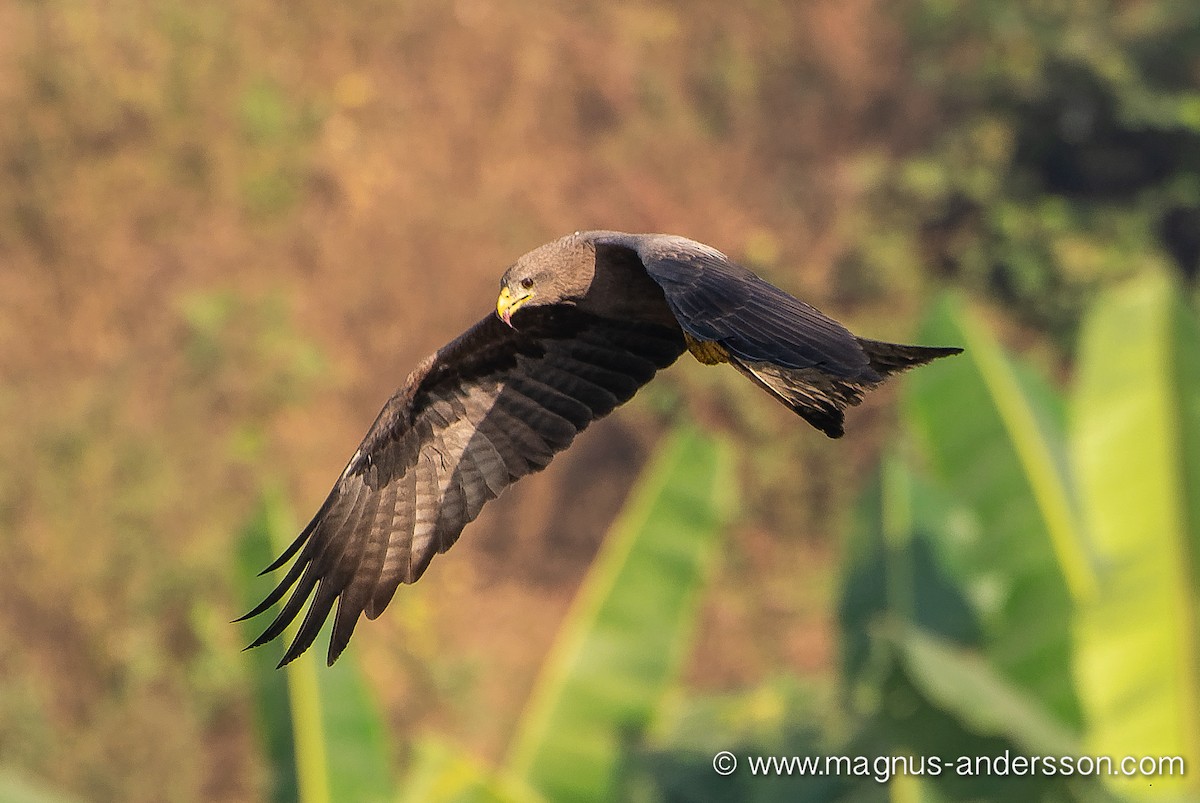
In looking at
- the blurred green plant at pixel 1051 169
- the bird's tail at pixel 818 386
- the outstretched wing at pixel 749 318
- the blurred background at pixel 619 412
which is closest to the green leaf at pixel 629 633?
the blurred background at pixel 619 412

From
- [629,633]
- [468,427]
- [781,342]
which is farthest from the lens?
[629,633]

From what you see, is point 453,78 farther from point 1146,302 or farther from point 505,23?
point 1146,302

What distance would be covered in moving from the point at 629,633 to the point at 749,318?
169 inches

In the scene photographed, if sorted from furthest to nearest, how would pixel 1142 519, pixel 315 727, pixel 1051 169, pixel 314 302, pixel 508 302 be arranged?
pixel 1051 169, pixel 314 302, pixel 1142 519, pixel 315 727, pixel 508 302

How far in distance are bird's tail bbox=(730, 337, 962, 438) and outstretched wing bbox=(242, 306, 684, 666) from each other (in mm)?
1384

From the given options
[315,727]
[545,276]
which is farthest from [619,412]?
[545,276]

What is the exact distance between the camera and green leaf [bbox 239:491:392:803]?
703 cm

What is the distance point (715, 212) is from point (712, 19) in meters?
2.54

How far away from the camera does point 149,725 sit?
1152cm

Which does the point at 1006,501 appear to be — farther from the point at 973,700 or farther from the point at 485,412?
the point at 485,412

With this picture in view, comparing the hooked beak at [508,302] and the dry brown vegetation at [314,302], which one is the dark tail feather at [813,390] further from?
the dry brown vegetation at [314,302]

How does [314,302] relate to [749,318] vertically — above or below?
above

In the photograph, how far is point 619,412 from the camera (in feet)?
50.3

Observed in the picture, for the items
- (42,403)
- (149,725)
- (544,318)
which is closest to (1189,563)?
(544,318)
